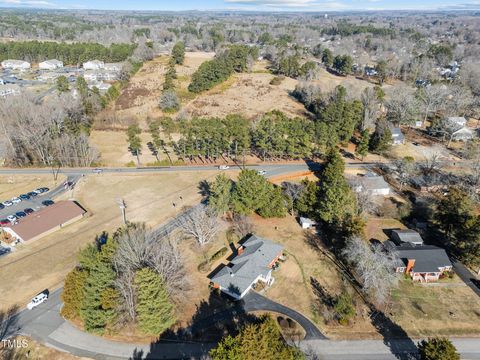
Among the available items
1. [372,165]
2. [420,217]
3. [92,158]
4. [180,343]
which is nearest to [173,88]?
[92,158]

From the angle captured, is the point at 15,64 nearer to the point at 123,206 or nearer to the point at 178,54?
the point at 178,54

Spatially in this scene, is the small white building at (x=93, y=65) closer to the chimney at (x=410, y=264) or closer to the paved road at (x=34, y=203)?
the paved road at (x=34, y=203)

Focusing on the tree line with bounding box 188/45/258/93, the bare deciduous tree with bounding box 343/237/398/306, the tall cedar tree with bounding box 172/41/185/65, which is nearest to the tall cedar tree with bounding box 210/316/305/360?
the bare deciduous tree with bounding box 343/237/398/306

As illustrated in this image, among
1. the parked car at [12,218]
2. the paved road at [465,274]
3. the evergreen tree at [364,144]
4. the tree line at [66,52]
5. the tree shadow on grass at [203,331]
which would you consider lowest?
the paved road at [465,274]

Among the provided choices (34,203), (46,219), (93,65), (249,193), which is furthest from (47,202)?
(93,65)

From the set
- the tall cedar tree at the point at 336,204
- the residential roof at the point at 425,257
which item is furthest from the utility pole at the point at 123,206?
the residential roof at the point at 425,257

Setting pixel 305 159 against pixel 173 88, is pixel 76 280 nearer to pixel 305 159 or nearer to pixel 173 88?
pixel 305 159
